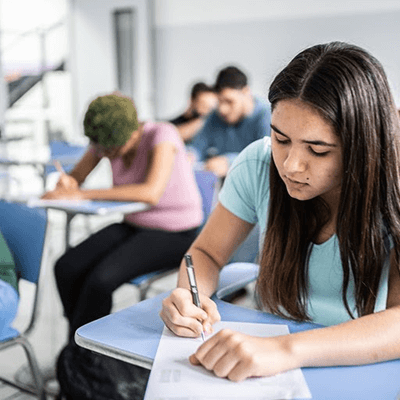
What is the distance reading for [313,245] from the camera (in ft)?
3.80

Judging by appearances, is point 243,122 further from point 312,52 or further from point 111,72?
point 111,72

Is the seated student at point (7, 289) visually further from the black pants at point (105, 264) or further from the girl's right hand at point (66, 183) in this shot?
the girl's right hand at point (66, 183)

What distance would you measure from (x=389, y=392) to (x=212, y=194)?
5.72 ft

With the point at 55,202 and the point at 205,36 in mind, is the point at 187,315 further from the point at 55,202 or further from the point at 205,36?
the point at 205,36

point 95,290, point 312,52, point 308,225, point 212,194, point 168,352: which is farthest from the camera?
point 212,194

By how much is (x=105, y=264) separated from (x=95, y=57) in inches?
236

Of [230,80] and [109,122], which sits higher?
[230,80]

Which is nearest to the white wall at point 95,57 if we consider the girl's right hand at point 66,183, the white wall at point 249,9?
the white wall at point 249,9

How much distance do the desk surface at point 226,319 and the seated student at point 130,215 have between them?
2.71 ft

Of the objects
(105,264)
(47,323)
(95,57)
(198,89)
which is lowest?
(47,323)

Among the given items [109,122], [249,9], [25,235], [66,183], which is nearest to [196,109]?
[249,9]

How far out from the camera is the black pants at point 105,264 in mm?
1941

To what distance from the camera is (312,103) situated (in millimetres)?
979

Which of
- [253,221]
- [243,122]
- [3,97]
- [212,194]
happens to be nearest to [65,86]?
[3,97]
